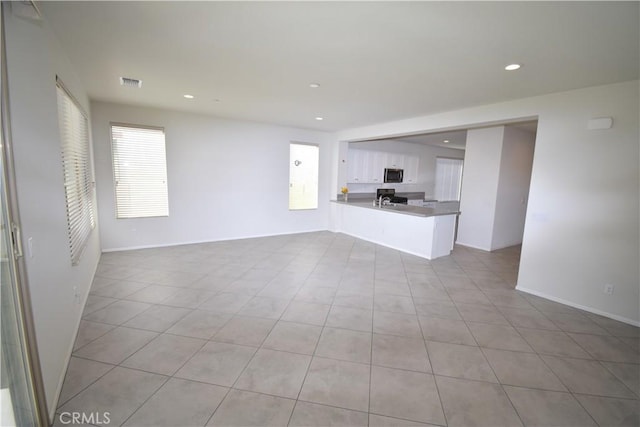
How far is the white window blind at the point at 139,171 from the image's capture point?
496cm

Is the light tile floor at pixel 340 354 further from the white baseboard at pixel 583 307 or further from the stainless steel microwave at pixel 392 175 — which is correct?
the stainless steel microwave at pixel 392 175

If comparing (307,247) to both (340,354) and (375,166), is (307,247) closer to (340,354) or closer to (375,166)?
(340,354)

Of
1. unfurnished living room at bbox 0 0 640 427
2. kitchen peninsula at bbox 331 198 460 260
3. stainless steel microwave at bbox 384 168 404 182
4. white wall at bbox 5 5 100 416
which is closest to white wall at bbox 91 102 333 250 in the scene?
unfurnished living room at bbox 0 0 640 427

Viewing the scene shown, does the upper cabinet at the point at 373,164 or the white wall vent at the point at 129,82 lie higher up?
the white wall vent at the point at 129,82

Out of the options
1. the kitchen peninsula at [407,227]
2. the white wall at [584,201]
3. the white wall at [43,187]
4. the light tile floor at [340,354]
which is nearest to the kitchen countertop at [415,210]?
the kitchen peninsula at [407,227]

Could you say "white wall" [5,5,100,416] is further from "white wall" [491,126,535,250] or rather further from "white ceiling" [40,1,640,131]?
"white wall" [491,126,535,250]

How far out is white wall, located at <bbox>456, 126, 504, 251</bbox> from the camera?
18.8 ft

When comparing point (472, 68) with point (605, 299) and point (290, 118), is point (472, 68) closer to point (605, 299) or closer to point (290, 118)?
point (605, 299)

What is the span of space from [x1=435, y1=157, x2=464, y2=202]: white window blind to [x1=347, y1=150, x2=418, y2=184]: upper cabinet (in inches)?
62.7

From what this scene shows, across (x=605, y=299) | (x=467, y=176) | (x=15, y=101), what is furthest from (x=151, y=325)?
(x=467, y=176)

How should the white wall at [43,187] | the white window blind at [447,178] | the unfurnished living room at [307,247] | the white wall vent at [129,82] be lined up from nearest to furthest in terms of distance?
1. the white wall at [43,187]
2. the unfurnished living room at [307,247]
3. the white wall vent at [129,82]
4. the white window blind at [447,178]

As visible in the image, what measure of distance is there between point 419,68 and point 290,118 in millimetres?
3203

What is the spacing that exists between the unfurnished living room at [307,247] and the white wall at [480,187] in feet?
0.41

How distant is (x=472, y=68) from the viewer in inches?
108
